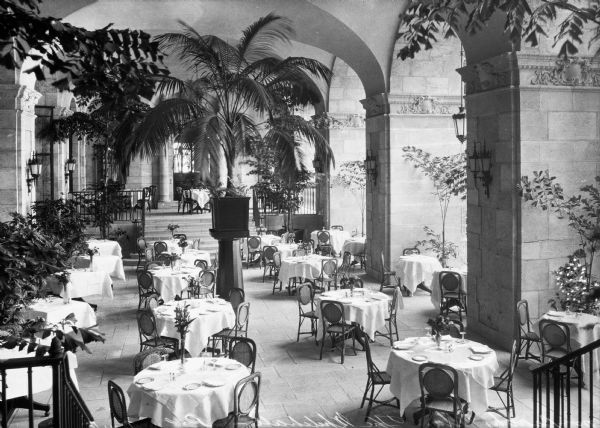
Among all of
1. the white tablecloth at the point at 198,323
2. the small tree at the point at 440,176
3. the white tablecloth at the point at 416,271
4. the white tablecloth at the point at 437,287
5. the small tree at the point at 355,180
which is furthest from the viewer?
the small tree at the point at 355,180

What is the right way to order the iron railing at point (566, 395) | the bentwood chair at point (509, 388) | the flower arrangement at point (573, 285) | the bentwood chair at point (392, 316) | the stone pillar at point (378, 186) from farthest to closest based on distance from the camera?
the stone pillar at point (378, 186), the bentwood chair at point (392, 316), the flower arrangement at point (573, 285), the bentwood chair at point (509, 388), the iron railing at point (566, 395)

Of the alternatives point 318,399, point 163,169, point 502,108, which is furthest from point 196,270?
point 163,169

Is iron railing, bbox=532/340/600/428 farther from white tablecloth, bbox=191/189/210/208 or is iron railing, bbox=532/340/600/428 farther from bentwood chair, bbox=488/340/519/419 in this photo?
white tablecloth, bbox=191/189/210/208

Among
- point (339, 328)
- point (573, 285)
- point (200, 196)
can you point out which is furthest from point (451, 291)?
point (200, 196)

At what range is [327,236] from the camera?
17250 millimetres

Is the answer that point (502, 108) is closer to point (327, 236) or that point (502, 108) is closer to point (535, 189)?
point (535, 189)

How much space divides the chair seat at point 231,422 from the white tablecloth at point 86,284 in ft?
21.0

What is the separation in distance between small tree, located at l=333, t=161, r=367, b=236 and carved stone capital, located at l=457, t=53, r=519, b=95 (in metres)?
7.66

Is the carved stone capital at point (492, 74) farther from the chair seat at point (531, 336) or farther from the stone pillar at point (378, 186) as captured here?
the stone pillar at point (378, 186)

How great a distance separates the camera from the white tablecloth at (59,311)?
8.93 meters

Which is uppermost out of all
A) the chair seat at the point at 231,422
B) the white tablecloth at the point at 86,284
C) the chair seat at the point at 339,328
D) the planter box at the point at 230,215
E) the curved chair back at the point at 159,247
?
the planter box at the point at 230,215

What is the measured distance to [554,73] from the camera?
8.46 meters

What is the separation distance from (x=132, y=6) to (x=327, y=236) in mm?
7986

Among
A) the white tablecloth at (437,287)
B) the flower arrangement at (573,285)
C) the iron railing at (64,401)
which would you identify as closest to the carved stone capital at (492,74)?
the flower arrangement at (573,285)
